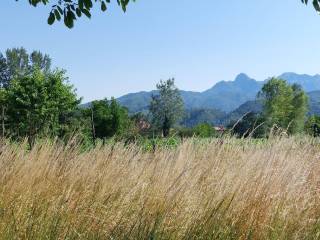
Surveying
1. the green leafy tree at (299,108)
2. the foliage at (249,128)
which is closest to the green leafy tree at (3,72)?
the green leafy tree at (299,108)

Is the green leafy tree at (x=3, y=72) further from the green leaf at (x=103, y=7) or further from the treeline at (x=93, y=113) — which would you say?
the green leaf at (x=103, y=7)

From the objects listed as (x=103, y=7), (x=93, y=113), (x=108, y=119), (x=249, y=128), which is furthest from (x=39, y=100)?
(x=103, y=7)

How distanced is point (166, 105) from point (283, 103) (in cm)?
2934

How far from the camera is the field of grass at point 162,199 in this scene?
115 inches

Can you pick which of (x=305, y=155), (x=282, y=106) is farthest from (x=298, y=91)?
(x=305, y=155)

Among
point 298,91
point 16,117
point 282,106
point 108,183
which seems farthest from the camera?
point 298,91

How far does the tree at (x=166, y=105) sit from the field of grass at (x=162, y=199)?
9120 cm

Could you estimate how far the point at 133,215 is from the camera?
314 centimetres

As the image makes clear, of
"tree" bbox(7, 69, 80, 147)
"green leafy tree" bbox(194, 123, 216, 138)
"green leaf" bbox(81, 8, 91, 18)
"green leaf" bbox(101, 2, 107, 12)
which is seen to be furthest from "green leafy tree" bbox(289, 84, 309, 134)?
"green leaf" bbox(81, 8, 91, 18)

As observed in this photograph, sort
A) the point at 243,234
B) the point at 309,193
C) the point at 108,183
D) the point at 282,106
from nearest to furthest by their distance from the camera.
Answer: the point at 243,234 → the point at 309,193 → the point at 108,183 → the point at 282,106

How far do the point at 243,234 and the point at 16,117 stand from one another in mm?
37932

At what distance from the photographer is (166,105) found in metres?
98.6

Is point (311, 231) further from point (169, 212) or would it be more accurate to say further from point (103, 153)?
point (103, 153)

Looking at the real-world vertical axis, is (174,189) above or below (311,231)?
above
